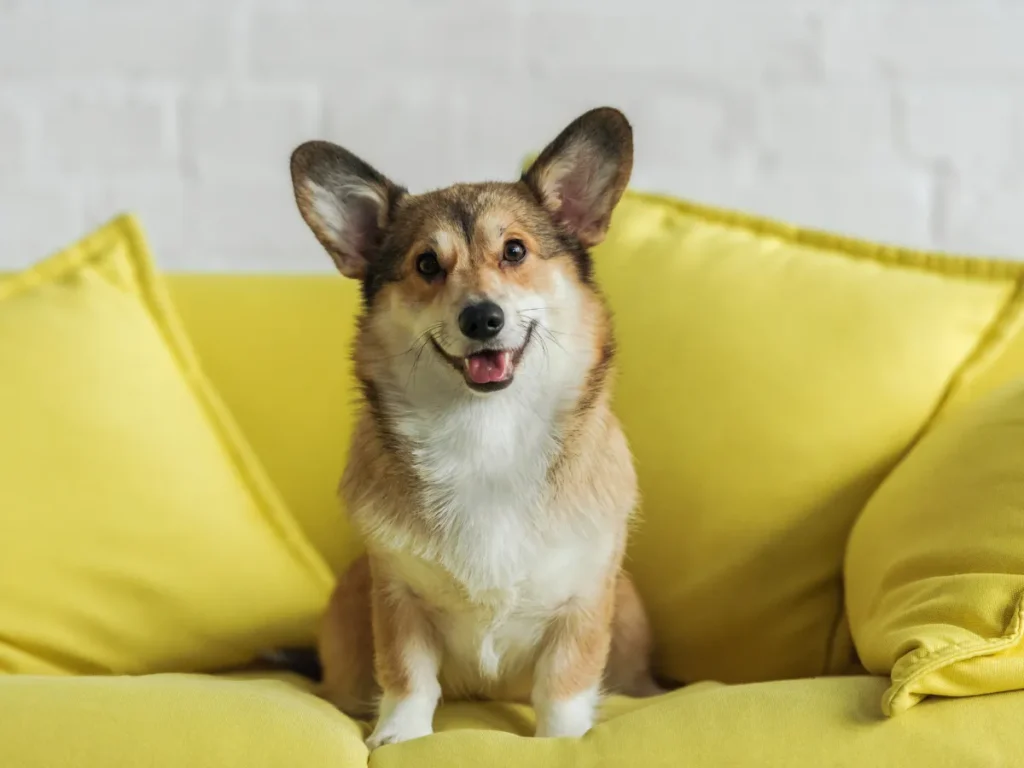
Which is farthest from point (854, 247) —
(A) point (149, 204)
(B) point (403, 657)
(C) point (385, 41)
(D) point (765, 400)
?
(A) point (149, 204)

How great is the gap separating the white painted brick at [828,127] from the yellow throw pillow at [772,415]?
1.68 feet

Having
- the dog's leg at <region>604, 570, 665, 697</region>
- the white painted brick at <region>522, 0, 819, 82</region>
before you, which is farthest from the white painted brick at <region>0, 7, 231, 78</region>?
the dog's leg at <region>604, 570, 665, 697</region>

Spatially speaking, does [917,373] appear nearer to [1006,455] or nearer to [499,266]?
[1006,455]

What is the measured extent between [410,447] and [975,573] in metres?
0.58

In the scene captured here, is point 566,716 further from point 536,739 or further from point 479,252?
point 479,252

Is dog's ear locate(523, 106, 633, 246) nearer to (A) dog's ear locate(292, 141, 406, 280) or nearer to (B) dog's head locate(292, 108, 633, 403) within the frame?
(B) dog's head locate(292, 108, 633, 403)

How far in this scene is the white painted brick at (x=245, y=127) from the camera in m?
1.90

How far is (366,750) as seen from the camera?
3.26 ft

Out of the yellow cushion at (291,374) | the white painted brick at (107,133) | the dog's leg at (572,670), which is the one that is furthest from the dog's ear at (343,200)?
the white painted brick at (107,133)

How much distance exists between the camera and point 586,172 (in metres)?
1.17

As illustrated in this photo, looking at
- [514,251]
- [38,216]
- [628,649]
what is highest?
[514,251]

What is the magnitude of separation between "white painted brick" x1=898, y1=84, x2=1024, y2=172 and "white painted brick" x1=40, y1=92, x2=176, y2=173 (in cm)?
136

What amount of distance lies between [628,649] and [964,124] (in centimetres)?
118

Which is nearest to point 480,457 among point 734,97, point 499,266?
point 499,266
